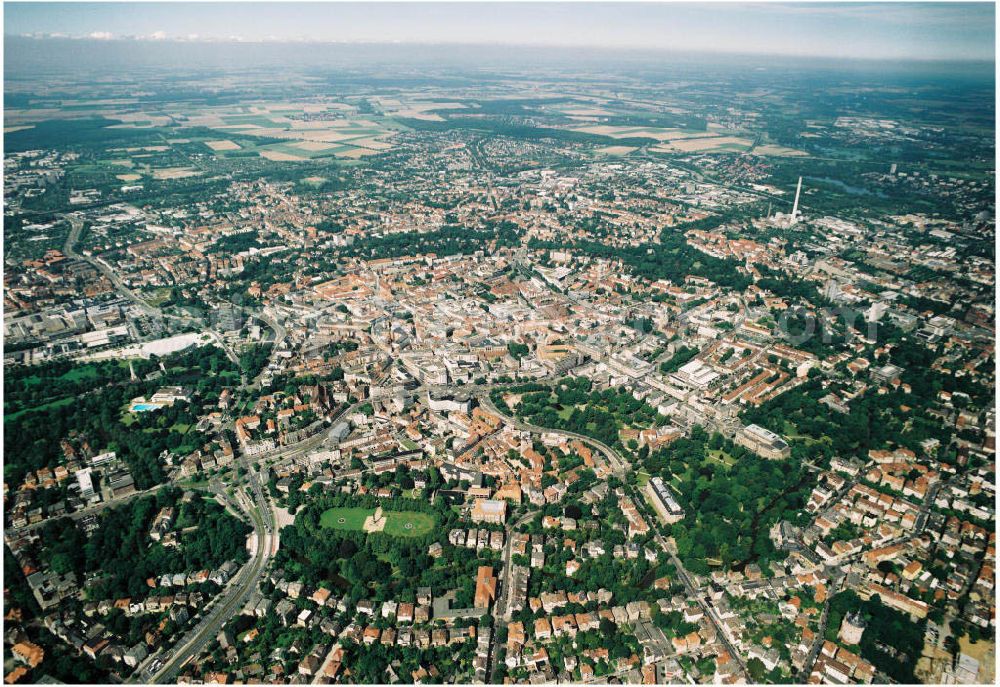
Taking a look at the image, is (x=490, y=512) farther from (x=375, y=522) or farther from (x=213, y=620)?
(x=213, y=620)

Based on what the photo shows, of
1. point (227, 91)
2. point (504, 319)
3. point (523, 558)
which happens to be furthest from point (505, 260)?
point (227, 91)

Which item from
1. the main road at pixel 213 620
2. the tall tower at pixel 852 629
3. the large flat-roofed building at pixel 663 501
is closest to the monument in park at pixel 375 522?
the main road at pixel 213 620

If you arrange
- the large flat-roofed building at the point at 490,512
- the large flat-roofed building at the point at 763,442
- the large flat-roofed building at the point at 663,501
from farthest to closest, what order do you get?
the large flat-roofed building at the point at 763,442
the large flat-roofed building at the point at 663,501
the large flat-roofed building at the point at 490,512

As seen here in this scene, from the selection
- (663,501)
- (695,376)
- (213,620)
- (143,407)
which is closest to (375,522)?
(213,620)

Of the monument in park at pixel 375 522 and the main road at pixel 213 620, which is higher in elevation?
the monument in park at pixel 375 522

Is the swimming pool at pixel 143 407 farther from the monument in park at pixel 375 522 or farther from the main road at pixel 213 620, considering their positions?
the monument in park at pixel 375 522

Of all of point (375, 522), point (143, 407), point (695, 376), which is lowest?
point (375, 522)

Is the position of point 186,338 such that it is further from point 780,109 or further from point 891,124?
point 780,109
